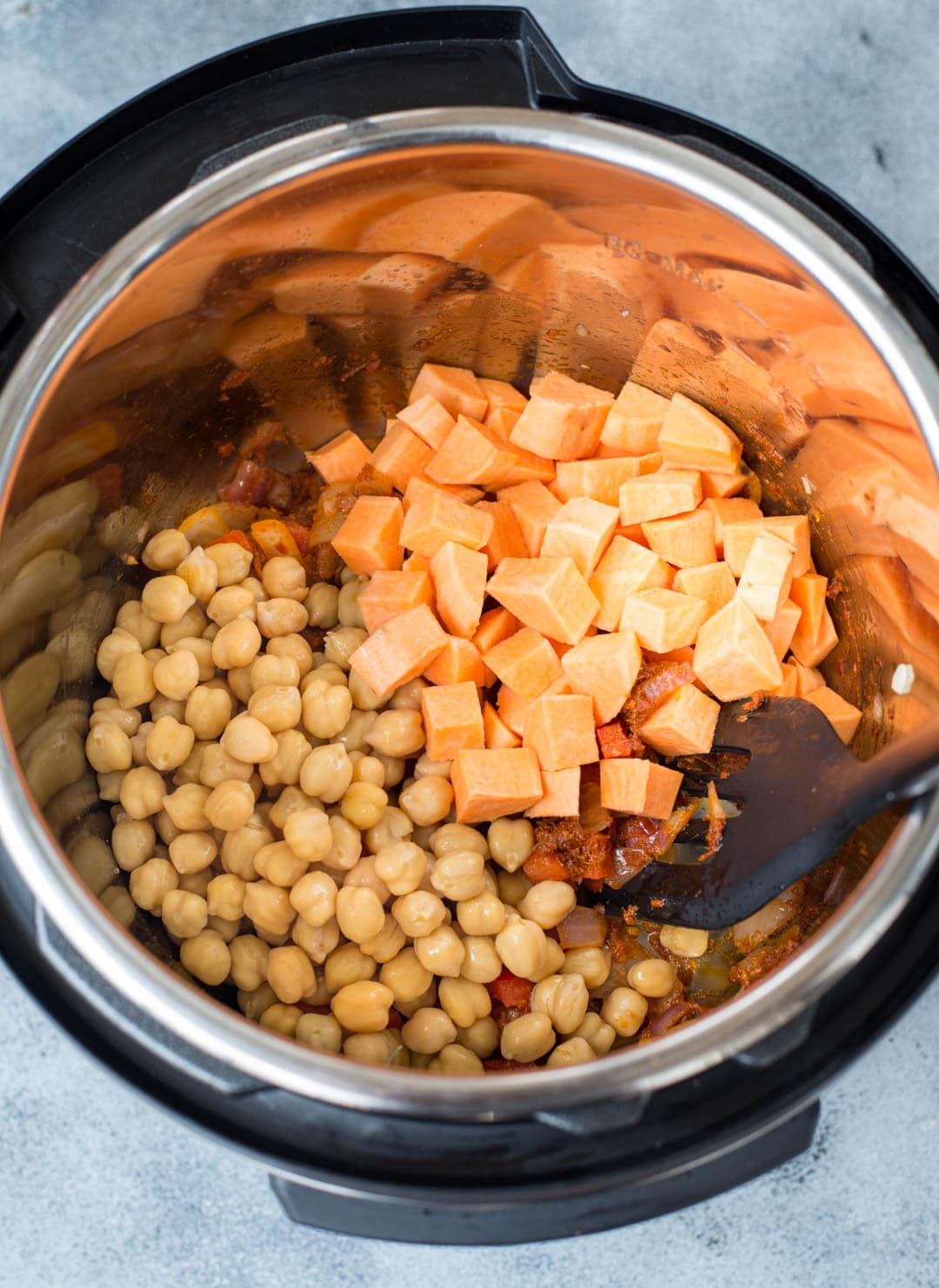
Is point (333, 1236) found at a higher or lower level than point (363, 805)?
lower

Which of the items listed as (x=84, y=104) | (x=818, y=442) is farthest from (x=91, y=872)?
(x=84, y=104)

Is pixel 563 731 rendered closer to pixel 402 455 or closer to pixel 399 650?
pixel 399 650

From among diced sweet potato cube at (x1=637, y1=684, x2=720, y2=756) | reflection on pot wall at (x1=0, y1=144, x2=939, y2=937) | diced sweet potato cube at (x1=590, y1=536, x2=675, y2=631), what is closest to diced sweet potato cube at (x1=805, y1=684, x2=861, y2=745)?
reflection on pot wall at (x1=0, y1=144, x2=939, y2=937)

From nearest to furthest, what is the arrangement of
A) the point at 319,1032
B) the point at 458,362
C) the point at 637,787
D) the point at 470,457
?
the point at 319,1032 → the point at 637,787 → the point at 470,457 → the point at 458,362

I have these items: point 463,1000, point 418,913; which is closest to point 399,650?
point 418,913

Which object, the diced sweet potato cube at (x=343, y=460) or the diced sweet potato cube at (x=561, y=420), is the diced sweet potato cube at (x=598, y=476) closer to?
the diced sweet potato cube at (x=561, y=420)

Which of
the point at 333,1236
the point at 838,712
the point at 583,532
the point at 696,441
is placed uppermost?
the point at 696,441

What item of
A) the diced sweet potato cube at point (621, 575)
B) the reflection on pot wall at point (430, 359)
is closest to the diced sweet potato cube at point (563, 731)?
the diced sweet potato cube at point (621, 575)
